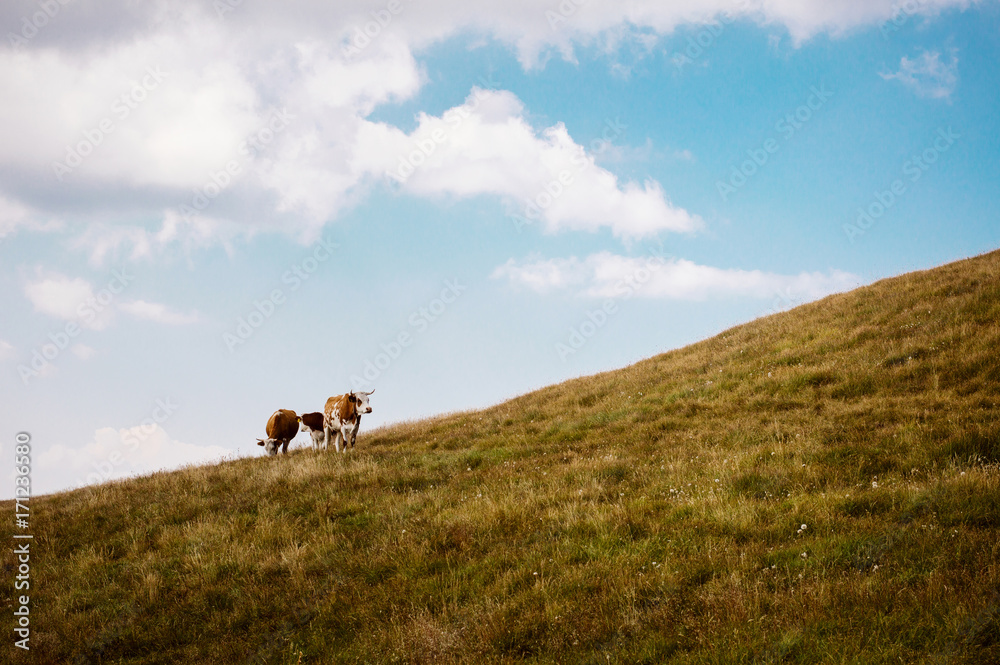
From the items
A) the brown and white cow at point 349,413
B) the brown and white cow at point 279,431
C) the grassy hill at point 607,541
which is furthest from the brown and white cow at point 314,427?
the grassy hill at point 607,541

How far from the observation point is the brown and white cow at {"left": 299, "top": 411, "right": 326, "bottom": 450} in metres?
20.3

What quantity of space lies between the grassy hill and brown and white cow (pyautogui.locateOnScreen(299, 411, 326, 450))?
443 cm

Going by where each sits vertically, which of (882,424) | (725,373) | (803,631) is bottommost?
(803,631)

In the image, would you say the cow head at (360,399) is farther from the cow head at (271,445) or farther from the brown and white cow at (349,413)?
→ the cow head at (271,445)

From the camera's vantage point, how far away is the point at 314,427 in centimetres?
2033

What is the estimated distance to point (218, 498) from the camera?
1267 cm

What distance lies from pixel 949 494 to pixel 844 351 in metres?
10.1

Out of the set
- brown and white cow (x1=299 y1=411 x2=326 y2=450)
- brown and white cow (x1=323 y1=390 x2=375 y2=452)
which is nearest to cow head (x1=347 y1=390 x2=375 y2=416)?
brown and white cow (x1=323 y1=390 x2=375 y2=452)

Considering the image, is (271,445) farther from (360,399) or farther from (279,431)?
(360,399)

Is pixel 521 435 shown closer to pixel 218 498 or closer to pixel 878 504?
pixel 218 498

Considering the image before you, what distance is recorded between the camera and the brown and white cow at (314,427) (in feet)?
66.7

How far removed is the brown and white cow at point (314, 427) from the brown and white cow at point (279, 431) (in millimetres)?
356

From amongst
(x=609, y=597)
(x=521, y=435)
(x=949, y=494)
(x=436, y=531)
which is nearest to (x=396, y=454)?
(x=521, y=435)

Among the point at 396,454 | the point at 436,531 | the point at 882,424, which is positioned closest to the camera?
the point at 436,531
